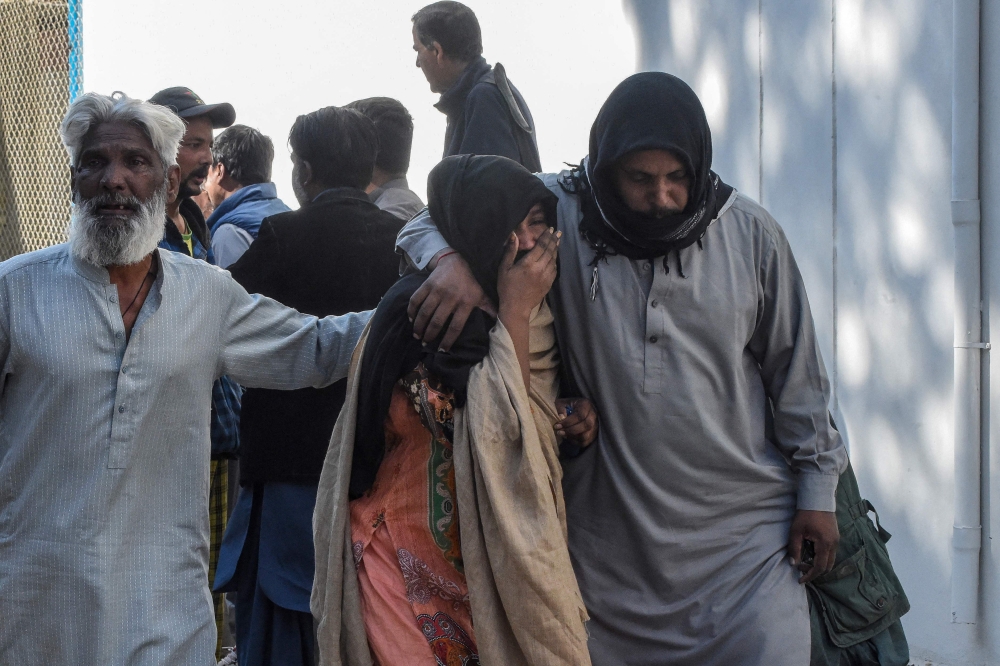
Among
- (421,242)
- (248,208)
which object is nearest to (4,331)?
(421,242)

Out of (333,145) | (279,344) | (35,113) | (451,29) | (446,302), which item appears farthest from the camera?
(35,113)

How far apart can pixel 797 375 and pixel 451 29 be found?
2795 millimetres

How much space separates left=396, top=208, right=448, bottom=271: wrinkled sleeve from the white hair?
0.69 m

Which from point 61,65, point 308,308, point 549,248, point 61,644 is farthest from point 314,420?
point 61,65

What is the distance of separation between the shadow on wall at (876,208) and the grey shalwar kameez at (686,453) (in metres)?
1.77

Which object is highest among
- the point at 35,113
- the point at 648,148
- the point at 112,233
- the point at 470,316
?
the point at 35,113

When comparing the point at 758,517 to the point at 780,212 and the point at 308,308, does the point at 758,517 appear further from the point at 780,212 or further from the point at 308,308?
the point at 780,212

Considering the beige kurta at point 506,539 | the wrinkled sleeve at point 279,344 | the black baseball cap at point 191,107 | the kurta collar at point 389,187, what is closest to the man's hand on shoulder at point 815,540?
the beige kurta at point 506,539

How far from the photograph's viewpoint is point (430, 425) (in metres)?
2.46

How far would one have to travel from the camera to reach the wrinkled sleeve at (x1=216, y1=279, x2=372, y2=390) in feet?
9.79

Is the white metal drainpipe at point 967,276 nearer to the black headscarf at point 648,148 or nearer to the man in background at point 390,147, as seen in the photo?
the black headscarf at point 648,148

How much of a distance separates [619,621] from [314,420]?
1.37 m

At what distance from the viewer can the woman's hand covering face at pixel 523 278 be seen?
248cm

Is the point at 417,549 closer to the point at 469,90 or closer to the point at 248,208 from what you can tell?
the point at 248,208
